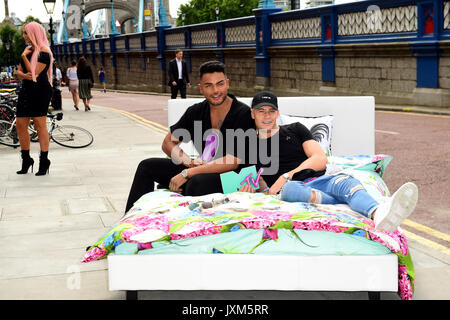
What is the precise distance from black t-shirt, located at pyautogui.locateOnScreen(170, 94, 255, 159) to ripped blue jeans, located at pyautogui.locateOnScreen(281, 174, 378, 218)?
70 cm

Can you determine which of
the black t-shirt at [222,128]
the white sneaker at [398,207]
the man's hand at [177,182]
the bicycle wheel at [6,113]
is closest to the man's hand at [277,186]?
the black t-shirt at [222,128]

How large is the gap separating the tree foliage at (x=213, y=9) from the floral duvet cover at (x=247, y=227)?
84.1 meters

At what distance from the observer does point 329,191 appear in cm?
468

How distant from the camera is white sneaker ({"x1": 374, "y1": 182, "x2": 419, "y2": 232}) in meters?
3.85

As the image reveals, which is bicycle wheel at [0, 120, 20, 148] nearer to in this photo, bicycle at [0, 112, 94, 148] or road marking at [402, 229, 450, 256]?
bicycle at [0, 112, 94, 148]

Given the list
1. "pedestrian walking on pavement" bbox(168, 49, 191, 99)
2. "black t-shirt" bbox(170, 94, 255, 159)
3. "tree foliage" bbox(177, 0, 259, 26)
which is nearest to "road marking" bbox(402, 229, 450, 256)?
"black t-shirt" bbox(170, 94, 255, 159)

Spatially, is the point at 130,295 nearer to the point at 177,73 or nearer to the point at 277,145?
the point at 277,145

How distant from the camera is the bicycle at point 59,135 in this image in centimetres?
1219

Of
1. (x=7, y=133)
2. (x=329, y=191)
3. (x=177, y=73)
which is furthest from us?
(x=177, y=73)

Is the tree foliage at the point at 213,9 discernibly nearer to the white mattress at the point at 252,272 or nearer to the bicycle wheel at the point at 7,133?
the bicycle wheel at the point at 7,133

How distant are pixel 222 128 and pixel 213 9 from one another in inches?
3359

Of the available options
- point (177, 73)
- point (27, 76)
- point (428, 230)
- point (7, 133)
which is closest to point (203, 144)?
point (428, 230)

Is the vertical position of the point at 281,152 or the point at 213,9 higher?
the point at 213,9
